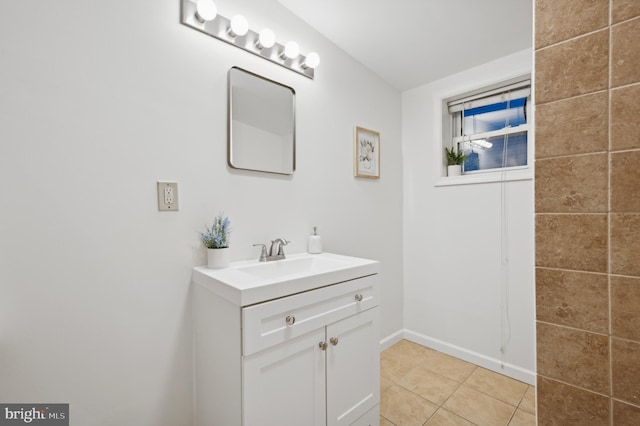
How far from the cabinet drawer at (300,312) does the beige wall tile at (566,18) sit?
3.62ft

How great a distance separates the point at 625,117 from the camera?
71 cm

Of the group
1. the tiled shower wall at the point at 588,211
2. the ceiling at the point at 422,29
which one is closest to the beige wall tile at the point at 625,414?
the tiled shower wall at the point at 588,211

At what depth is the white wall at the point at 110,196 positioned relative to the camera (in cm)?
99

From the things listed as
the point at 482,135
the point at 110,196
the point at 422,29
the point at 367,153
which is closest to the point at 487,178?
the point at 482,135

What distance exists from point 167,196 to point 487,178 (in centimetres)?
213

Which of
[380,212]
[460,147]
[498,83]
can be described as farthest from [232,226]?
[498,83]

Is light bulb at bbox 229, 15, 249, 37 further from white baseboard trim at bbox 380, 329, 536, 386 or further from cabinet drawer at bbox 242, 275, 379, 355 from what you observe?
white baseboard trim at bbox 380, 329, 536, 386

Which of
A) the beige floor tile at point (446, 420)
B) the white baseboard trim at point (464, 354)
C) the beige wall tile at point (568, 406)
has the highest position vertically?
the beige wall tile at point (568, 406)

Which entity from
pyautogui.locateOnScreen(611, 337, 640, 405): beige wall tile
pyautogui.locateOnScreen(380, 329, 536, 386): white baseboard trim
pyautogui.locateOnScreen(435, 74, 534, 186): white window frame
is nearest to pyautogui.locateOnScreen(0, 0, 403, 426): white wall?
pyautogui.locateOnScreen(611, 337, 640, 405): beige wall tile

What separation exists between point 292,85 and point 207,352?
151 cm

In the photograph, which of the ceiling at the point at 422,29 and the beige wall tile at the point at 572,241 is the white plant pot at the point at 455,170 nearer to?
the ceiling at the point at 422,29

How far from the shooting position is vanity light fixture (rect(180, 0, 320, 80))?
1.33 m

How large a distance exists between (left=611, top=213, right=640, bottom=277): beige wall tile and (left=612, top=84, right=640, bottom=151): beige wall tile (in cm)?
18

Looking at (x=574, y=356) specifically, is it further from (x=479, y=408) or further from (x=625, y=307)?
(x=479, y=408)
